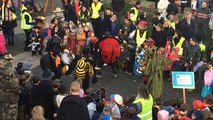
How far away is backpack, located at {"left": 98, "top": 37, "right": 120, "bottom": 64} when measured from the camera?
14.9 meters

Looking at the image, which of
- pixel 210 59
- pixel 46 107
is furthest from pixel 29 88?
pixel 210 59

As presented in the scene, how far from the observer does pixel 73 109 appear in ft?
30.1

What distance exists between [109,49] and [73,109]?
592 centimetres

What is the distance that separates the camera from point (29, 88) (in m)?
11.1

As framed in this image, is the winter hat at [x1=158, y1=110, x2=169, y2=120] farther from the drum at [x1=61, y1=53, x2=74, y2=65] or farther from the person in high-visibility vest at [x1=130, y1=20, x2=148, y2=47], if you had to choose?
the person in high-visibility vest at [x1=130, y1=20, x2=148, y2=47]

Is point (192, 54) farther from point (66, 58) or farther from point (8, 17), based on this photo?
point (8, 17)

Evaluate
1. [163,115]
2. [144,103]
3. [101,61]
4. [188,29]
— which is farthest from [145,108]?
[188,29]

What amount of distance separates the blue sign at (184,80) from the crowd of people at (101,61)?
1.71ft

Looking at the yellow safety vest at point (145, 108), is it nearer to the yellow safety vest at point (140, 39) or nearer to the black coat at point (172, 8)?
the yellow safety vest at point (140, 39)

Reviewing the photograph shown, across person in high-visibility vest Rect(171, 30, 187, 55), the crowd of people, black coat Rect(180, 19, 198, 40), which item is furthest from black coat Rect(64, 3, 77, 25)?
person in high-visibility vest Rect(171, 30, 187, 55)

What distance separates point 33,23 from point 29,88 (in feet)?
21.1

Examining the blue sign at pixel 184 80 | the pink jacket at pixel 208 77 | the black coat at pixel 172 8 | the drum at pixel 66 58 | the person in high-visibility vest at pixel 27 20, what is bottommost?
the pink jacket at pixel 208 77

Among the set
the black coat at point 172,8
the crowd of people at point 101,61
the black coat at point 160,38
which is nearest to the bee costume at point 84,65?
the crowd of people at point 101,61

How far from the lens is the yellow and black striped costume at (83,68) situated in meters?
13.2
